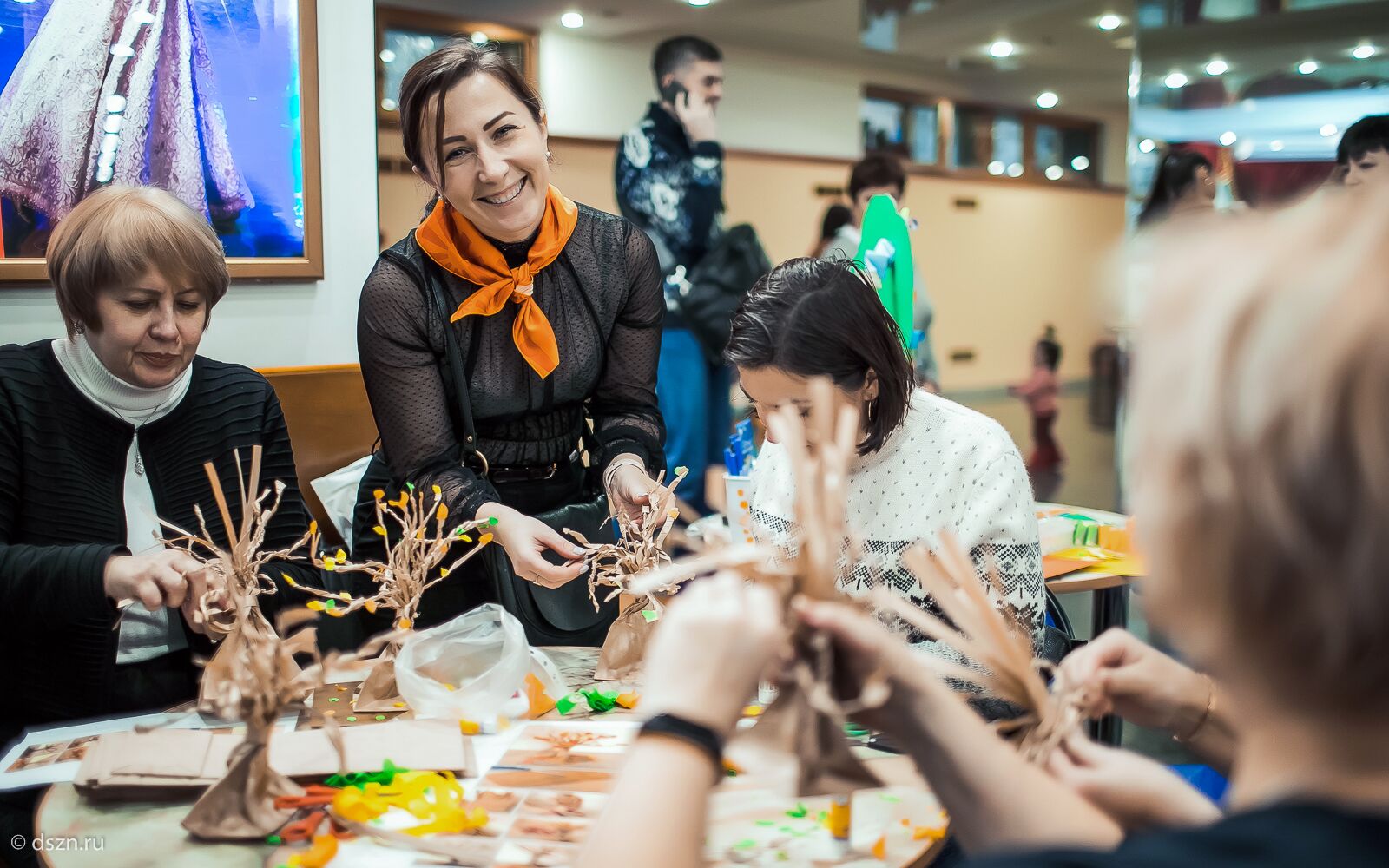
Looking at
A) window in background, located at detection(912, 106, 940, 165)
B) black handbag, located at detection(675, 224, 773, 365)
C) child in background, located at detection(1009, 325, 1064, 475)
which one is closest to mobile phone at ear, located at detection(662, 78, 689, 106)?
black handbag, located at detection(675, 224, 773, 365)

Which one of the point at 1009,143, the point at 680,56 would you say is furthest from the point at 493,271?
the point at 1009,143

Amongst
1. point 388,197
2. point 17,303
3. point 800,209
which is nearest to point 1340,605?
point 17,303

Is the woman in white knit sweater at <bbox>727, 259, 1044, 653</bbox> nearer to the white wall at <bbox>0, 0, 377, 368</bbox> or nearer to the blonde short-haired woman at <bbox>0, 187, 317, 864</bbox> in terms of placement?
the blonde short-haired woman at <bbox>0, 187, 317, 864</bbox>

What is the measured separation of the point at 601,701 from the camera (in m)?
1.53

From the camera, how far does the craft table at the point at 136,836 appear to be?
1112 millimetres

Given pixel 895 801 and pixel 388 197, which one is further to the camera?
pixel 388 197

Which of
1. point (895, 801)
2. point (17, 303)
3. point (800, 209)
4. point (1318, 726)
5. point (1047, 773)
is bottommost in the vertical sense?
point (895, 801)

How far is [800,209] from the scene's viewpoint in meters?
8.23

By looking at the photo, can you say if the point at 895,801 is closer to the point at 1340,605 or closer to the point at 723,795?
the point at 723,795

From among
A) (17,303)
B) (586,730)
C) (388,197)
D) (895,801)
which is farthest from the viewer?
(388,197)

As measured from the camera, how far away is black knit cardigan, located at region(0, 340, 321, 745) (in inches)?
65.9

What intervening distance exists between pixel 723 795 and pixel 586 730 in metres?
0.26

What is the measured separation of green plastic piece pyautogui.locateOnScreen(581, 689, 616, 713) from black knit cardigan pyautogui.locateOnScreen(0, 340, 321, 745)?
0.57 m

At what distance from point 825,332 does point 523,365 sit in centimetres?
67
